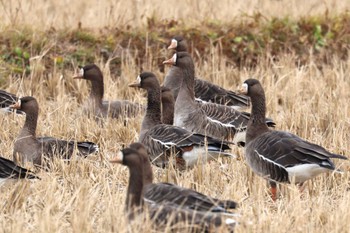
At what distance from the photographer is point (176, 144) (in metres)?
8.74

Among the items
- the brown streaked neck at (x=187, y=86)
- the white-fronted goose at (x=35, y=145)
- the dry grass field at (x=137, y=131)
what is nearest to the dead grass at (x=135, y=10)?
the dry grass field at (x=137, y=131)

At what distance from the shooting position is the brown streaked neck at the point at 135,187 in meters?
6.38

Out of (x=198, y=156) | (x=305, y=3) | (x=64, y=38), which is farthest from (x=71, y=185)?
(x=305, y=3)

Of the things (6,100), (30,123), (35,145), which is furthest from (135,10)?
(35,145)

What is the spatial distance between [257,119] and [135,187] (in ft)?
8.60

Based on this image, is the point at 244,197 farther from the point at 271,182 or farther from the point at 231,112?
the point at 231,112

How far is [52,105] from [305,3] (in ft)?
21.9

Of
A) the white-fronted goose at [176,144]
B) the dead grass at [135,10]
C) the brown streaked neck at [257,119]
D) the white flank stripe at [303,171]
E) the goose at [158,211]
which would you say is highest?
the dead grass at [135,10]

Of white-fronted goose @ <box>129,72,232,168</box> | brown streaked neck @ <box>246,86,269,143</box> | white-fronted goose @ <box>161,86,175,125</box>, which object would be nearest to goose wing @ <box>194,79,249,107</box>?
white-fronted goose @ <box>161,86,175,125</box>

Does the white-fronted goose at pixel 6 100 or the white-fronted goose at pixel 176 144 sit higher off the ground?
the white-fronted goose at pixel 6 100

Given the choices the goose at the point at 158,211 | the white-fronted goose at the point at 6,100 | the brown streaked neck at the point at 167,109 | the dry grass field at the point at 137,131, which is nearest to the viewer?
the goose at the point at 158,211

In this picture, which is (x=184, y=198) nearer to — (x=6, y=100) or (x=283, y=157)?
(x=283, y=157)

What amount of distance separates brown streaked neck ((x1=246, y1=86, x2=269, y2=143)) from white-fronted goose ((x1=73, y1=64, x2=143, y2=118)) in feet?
7.64

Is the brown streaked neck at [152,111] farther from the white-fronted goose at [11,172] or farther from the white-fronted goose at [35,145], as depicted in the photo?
the white-fronted goose at [11,172]
